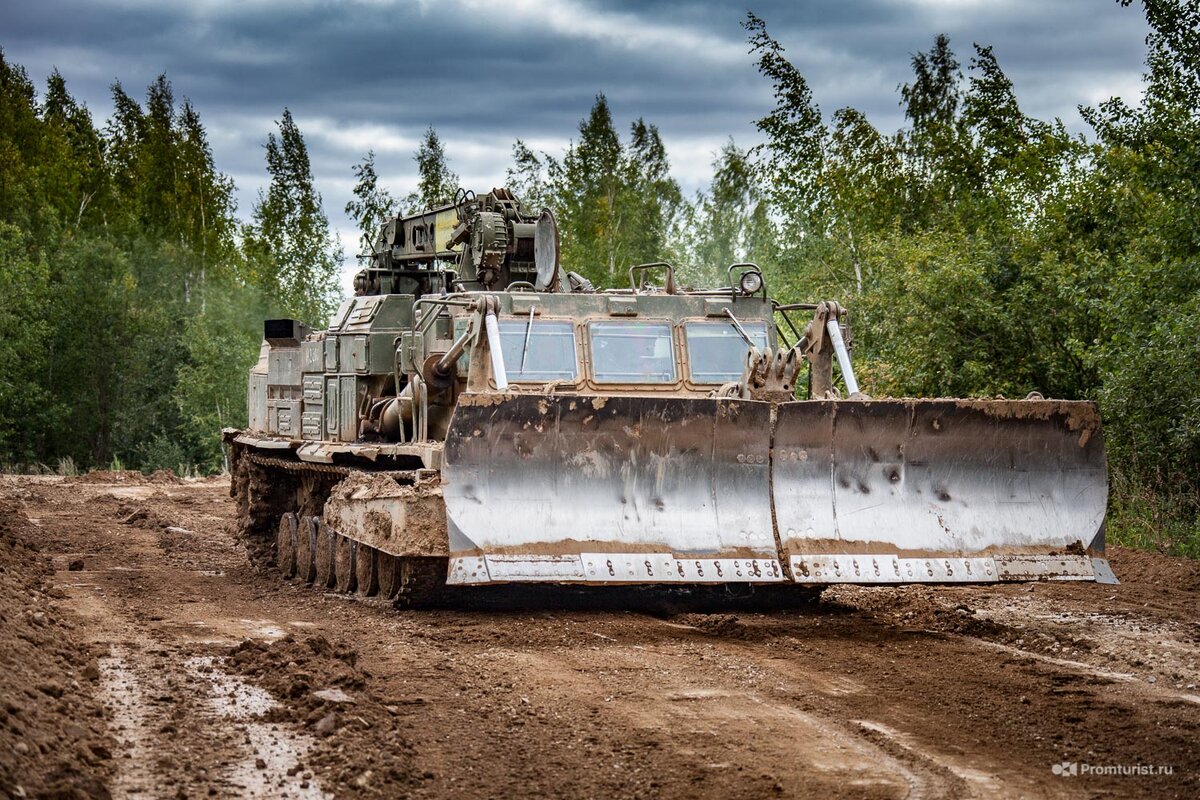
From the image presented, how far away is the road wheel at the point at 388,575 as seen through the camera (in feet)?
36.4

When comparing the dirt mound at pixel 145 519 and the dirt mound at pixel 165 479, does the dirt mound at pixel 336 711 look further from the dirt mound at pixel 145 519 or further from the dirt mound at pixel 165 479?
the dirt mound at pixel 165 479

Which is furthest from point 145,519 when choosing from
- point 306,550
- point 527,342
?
point 527,342

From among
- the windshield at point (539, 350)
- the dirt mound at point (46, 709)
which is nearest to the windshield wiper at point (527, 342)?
the windshield at point (539, 350)

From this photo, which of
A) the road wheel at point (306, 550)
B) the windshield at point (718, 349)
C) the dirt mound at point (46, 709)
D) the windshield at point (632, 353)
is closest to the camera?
the dirt mound at point (46, 709)

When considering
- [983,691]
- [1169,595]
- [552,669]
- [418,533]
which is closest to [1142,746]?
[983,691]

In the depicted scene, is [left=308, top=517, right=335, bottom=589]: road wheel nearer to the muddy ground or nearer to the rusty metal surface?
the muddy ground

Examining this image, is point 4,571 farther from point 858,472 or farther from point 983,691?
point 983,691

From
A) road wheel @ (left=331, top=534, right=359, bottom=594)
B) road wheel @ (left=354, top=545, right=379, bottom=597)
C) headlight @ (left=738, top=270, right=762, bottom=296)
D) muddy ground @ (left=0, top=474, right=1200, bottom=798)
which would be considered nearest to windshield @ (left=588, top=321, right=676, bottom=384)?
headlight @ (left=738, top=270, right=762, bottom=296)

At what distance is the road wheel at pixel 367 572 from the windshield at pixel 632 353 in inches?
86.4

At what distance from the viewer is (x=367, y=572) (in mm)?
11719

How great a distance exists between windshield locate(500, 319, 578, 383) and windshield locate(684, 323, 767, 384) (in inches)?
39.4

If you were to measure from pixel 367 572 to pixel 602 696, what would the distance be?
4.34 metres

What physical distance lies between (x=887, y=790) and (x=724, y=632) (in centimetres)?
394

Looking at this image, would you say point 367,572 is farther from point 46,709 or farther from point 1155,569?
point 1155,569
